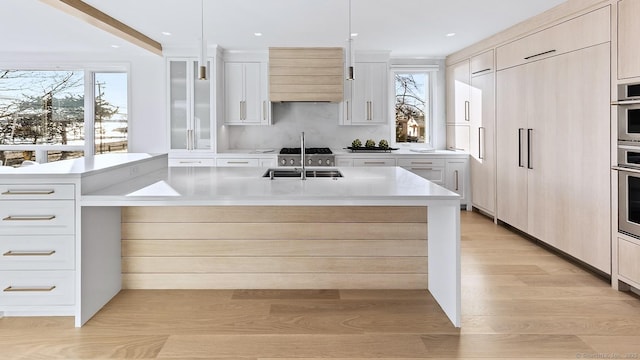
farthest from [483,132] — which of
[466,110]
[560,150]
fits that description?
[560,150]

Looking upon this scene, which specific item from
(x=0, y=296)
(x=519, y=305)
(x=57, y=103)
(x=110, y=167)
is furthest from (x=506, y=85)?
(x=57, y=103)

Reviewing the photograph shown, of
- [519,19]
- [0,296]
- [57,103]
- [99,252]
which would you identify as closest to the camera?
[0,296]

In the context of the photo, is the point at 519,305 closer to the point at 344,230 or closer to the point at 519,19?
the point at 344,230

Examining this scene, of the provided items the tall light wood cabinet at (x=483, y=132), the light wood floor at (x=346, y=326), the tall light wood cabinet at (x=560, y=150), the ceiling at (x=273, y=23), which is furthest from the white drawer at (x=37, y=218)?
the tall light wood cabinet at (x=483, y=132)

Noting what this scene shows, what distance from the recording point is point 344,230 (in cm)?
316

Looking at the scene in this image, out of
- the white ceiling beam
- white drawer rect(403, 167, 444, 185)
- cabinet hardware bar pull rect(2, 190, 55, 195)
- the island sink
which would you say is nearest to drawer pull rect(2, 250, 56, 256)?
cabinet hardware bar pull rect(2, 190, 55, 195)

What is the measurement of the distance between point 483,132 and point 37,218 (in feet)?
16.1

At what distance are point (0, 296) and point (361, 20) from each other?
12.4ft

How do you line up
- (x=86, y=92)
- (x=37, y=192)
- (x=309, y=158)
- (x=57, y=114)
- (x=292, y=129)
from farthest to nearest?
(x=292, y=129) → (x=57, y=114) → (x=86, y=92) → (x=309, y=158) → (x=37, y=192)

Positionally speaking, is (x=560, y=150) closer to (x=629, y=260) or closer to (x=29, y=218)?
(x=629, y=260)

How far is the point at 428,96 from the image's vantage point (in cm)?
698

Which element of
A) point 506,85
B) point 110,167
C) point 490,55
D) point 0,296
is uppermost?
point 490,55

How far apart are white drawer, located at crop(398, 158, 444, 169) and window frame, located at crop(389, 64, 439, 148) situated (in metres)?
0.85

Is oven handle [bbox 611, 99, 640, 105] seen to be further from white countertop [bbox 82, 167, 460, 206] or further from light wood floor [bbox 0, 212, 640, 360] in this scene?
white countertop [bbox 82, 167, 460, 206]
